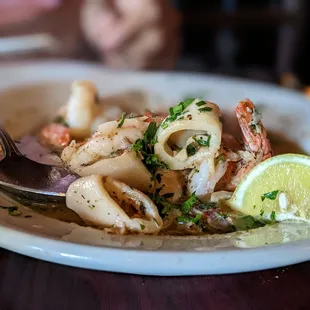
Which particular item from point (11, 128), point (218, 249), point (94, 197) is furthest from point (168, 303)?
point (11, 128)

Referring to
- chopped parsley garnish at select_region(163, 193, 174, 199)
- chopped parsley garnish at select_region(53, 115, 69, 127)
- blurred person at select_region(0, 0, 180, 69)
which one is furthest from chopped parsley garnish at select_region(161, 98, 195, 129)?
blurred person at select_region(0, 0, 180, 69)

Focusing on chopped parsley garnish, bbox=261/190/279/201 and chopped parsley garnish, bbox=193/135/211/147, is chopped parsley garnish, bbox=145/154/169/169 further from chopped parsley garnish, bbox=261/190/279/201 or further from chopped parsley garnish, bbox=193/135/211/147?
chopped parsley garnish, bbox=261/190/279/201

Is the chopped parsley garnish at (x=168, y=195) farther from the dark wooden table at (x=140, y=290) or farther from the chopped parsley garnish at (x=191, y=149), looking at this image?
the dark wooden table at (x=140, y=290)

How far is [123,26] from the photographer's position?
2521 millimetres

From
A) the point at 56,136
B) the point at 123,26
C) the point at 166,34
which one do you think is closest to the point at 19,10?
the point at 123,26

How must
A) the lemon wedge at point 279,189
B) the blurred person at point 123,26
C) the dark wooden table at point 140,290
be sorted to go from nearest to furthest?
the dark wooden table at point 140,290, the lemon wedge at point 279,189, the blurred person at point 123,26

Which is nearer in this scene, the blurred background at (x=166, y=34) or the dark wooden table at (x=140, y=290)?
the dark wooden table at (x=140, y=290)

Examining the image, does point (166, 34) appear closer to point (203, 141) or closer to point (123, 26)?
point (123, 26)

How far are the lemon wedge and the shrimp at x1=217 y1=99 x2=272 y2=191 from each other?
0.08 meters

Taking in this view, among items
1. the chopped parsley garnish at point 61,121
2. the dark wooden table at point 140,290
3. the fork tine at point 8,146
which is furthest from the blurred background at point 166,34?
the dark wooden table at point 140,290

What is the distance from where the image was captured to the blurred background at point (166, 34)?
2541 mm

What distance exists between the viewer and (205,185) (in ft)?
3.20

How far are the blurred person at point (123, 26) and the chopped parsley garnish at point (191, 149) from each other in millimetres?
1511

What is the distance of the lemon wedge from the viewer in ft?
2.91
